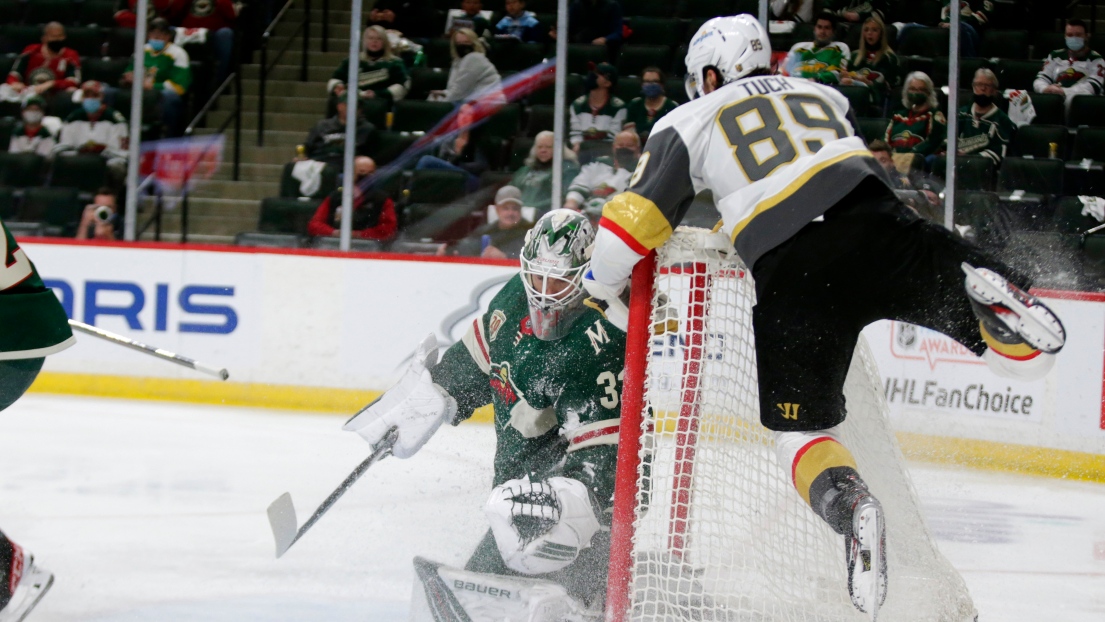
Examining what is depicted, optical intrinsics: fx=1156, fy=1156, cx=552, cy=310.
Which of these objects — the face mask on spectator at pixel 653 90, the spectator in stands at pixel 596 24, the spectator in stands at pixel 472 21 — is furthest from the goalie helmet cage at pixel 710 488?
the spectator in stands at pixel 472 21

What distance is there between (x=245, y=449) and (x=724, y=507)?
8.91ft

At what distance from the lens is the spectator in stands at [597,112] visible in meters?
5.41

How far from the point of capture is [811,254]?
6.93ft

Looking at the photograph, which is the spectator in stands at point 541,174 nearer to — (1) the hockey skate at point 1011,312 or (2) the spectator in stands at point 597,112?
(2) the spectator in stands at point 597,112

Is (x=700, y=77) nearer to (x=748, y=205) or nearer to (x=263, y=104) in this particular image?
(x=748, y=205)

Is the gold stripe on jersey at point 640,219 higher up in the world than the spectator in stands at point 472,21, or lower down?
lower down

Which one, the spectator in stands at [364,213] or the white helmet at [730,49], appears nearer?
the white helmet at [730,49]

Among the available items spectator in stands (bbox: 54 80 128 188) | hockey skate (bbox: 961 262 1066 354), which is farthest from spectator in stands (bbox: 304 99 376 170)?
hockey skate (bbox: 961 262 1066 354)

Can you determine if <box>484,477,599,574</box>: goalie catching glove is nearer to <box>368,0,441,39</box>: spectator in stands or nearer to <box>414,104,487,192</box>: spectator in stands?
<box>414,104,487,192</box>: spectator in stands

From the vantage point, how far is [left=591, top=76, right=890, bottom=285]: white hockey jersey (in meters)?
2.13

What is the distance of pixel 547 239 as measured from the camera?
2.39m

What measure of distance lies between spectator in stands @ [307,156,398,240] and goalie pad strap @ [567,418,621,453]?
10.9 ft

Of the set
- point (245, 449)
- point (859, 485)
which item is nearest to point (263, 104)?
point (245, 449)

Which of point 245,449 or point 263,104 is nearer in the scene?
point 245,449
